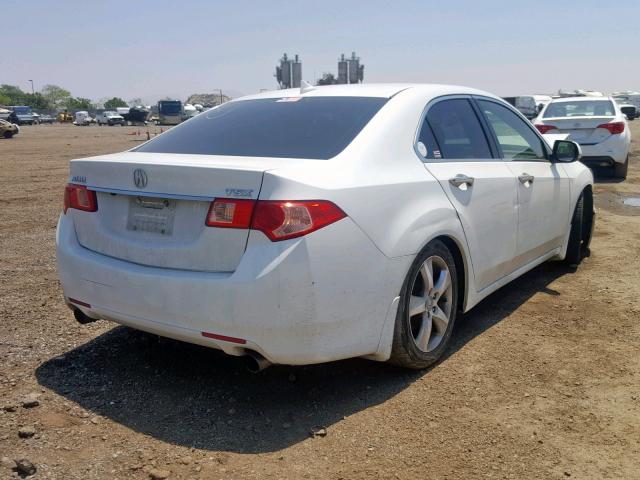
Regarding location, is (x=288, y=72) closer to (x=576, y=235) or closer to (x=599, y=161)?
(x=599, y=161)

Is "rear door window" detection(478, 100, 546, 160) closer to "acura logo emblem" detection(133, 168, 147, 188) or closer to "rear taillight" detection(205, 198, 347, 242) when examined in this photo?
"rear taillight" detection(205, 198, 347, 242)

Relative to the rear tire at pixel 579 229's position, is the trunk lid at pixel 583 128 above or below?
above

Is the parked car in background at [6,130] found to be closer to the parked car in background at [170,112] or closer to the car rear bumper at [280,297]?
the parked car in background at [170,112]

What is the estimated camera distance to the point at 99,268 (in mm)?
3271

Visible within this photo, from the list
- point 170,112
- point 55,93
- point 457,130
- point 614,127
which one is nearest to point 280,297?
point 457,130

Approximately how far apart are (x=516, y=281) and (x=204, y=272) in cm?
347

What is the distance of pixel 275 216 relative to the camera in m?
2.82

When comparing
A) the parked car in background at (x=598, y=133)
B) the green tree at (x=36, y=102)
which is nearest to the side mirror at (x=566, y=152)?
the parked car in background at (x=598, y=133)

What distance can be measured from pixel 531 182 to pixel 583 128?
8121mm

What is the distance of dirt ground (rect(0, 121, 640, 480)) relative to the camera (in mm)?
2756

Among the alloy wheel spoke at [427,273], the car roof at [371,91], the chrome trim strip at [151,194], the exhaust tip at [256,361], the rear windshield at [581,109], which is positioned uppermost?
the car roof at [371,91]

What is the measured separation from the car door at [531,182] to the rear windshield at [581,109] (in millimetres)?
8060

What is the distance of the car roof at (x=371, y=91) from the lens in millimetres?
3906

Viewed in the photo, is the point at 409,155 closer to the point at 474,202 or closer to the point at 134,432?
the point at 474,202
